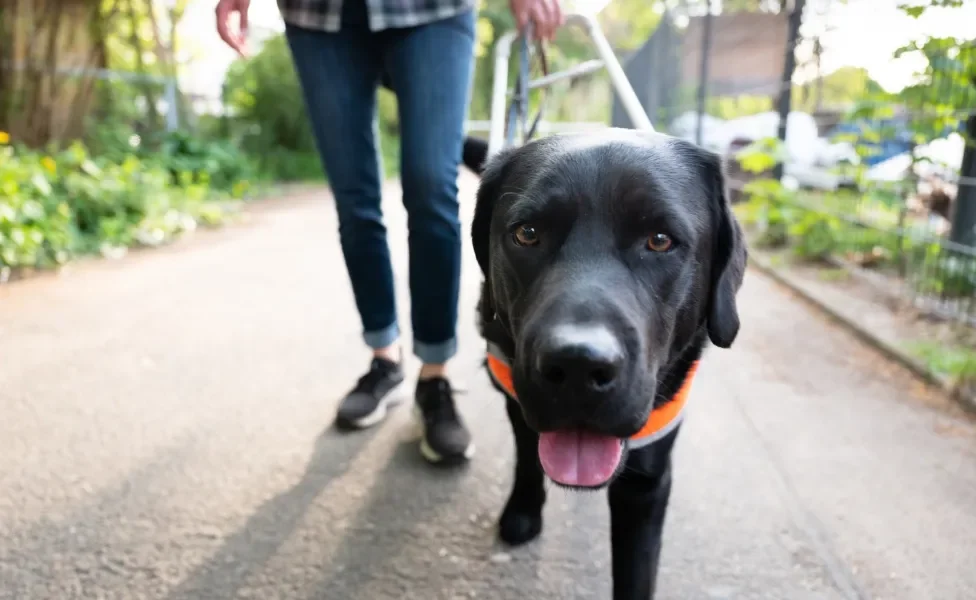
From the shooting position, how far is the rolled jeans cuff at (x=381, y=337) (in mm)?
2574

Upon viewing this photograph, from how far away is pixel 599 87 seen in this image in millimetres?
17906

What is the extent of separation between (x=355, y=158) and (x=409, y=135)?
24 cm

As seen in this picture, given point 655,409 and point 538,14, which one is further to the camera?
point 538,14

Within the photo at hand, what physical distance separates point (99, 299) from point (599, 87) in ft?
50.9

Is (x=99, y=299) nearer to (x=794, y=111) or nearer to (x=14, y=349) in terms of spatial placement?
(x=14, y=349)

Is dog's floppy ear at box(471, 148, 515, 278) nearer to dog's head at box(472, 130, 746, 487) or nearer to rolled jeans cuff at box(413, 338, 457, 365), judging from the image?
dog's head at box(472, 130, 746, 487)

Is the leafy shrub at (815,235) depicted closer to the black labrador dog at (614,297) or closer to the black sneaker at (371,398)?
the black sneaker at (371,398)

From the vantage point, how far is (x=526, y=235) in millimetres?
1478

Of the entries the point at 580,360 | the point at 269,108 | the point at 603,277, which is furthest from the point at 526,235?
the point at 269,108

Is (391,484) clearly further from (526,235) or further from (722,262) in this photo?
(722,262)

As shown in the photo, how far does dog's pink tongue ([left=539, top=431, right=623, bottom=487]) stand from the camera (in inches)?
53.2

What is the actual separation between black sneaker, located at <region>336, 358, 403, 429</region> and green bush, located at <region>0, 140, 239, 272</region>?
3473mm

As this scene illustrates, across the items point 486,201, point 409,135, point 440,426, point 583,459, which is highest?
point 409,135

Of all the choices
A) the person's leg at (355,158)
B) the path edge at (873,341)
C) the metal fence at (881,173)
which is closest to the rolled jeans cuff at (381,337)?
the person's leg at (355,158)
